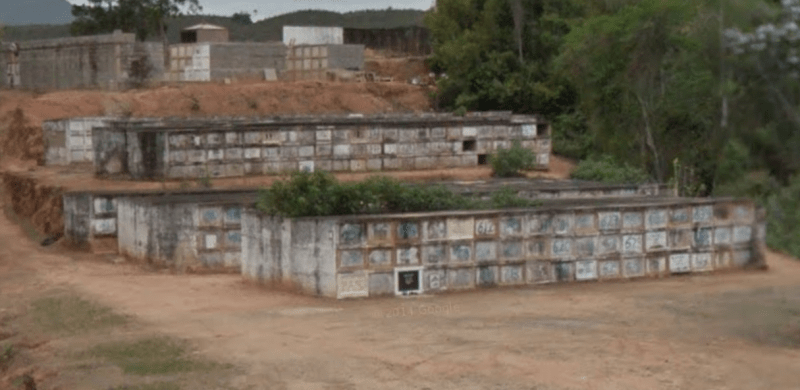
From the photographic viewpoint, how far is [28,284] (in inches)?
777

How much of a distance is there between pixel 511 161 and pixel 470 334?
59.2 feet

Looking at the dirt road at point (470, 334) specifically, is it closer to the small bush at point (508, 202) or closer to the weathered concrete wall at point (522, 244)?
the weathered concrete wall at point (522, 244)

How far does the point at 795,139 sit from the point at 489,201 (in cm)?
479

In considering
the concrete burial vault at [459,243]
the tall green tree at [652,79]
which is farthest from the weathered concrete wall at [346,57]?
the concrete burial vault at [459,243]

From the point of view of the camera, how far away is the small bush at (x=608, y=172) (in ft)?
97.6

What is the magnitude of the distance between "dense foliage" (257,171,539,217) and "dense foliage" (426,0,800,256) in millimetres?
5176

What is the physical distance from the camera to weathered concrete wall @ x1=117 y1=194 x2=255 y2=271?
20.6 metres

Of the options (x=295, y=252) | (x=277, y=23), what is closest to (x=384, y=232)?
(x=295, y=252)

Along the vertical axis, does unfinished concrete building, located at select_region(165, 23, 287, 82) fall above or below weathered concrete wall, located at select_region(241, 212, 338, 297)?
above

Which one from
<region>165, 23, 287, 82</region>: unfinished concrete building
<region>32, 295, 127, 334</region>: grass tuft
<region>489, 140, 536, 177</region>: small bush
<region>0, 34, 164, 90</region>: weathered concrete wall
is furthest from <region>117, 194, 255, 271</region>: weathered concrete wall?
<region>165, 23, 287, 82</region>: unfinished concrete building

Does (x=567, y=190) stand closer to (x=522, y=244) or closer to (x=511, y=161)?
(x=522, y=244)

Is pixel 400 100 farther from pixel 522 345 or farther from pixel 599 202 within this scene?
pixel 522 345

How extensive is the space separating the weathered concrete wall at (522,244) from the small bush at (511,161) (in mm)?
11588

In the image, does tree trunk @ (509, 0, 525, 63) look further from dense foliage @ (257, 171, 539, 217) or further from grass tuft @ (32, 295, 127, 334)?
grass tuft @ (32, 295, 127, 334)
